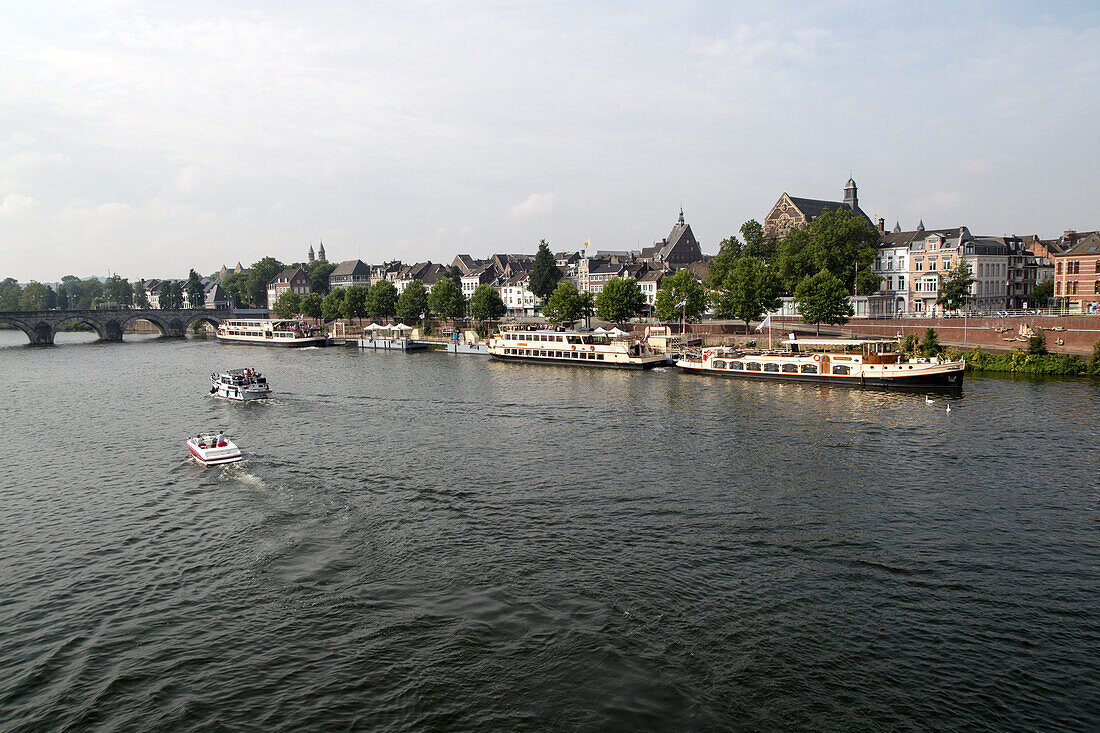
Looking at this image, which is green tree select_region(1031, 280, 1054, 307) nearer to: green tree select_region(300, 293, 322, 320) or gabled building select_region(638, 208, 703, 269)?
gabled building select_region(638, 208, 703, 269)

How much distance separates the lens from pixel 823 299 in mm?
90500

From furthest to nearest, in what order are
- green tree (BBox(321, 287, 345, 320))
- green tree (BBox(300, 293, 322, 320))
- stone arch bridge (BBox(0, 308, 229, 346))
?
green tree (BBox(300, 293, 322, 320)) < green tree (BBox(321, 287, 345, 320)) < stone arch bridge (BBox(0, 308, 229, 346))

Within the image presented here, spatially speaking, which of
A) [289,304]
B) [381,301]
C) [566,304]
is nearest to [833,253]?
[566,304]

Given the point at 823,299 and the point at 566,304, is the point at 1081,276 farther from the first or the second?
the point at 566,304

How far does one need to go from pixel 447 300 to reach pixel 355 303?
104 ft

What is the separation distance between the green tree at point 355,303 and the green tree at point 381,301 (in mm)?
6233

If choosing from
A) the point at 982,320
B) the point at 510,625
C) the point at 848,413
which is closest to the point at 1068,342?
the point at 982,320

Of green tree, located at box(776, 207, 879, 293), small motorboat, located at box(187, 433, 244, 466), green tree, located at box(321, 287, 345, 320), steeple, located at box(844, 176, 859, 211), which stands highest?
steeple, located at box(844, 176, 859, 211)

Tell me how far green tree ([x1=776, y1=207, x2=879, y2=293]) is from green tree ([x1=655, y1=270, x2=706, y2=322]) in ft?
41.8

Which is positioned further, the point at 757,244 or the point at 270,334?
the point at 270,334

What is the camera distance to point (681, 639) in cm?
2081

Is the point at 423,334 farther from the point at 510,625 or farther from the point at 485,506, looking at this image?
the point at 510,625

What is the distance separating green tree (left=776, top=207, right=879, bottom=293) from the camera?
105 meters

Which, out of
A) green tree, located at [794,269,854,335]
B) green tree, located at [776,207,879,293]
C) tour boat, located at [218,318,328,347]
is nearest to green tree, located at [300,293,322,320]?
tour boat, located at [218,318,328,347]
